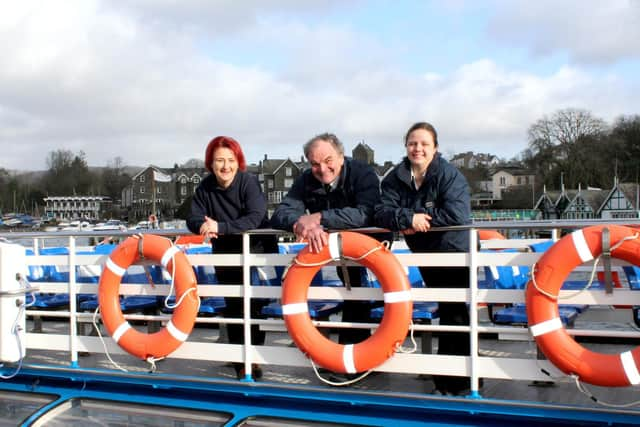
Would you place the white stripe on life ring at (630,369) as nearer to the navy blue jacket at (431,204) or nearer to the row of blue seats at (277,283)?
the row of blue seats at (277,283)

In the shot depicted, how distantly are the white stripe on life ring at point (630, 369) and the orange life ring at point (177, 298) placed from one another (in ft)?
9.13

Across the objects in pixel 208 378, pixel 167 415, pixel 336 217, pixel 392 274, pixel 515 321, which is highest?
pixel 336 217

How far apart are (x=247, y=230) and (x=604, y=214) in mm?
68343

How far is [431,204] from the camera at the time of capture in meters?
4.08

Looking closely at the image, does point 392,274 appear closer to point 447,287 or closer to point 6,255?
point 447,287

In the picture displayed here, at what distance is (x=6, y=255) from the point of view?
16.8 feet

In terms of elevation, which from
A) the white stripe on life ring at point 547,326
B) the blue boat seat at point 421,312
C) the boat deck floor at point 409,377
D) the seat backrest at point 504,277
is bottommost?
the boat deck floor at point 409,377

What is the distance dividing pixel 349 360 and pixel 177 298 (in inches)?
53.0

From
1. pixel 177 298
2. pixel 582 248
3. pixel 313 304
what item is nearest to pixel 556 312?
pixel 582 248

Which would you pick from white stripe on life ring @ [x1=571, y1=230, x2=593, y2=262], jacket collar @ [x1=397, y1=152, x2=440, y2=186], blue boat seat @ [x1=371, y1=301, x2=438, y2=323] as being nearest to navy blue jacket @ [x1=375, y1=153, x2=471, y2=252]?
jacket collar @ [x1=397, y1=152, x2=440, y2=186]

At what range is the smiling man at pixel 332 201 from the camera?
13.8 ft

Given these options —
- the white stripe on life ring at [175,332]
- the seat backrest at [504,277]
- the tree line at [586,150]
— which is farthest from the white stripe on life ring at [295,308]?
the tree line at [586,150]

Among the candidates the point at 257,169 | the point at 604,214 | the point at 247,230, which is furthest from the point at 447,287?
the point at 257,169

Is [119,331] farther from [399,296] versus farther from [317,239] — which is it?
[399,296]
